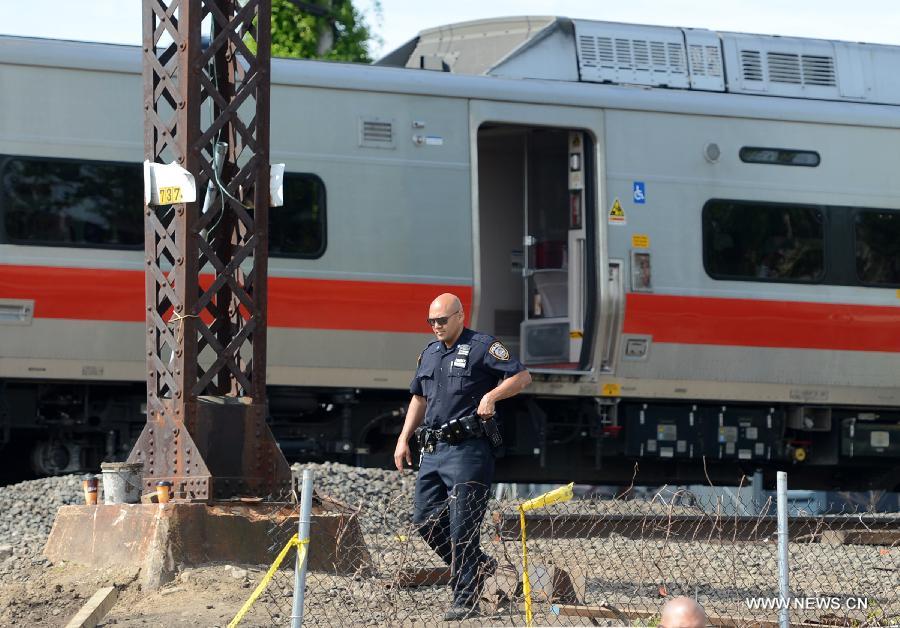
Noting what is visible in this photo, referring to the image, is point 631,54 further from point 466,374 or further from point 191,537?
point 191,537

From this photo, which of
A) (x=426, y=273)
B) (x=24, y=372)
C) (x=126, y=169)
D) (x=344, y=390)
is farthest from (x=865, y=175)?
(x=24, y=372)

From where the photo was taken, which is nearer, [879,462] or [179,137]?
[179,137]

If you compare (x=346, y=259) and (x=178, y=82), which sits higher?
(x=178, y=82)

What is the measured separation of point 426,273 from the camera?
490 inches

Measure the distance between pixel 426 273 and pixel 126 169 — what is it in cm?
272

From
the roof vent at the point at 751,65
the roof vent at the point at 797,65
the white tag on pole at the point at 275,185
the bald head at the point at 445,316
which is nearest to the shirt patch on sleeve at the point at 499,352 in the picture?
the bald head at the point at 445,316

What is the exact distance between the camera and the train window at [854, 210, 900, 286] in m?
13.9

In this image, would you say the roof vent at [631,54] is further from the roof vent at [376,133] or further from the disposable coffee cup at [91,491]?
the disposable coffee cup at [91,491]

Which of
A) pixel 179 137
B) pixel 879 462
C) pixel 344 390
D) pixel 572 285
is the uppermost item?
pixel 179 137

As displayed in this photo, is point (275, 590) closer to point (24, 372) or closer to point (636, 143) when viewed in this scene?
point (24, 372)

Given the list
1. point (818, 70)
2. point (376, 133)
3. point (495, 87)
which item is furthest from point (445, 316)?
point (818, 70)

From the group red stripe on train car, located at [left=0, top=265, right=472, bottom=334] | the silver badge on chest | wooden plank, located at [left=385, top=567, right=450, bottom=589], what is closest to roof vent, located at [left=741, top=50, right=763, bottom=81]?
red stripe on train car, located at [left=0, top=265, right=472, bottom=334]

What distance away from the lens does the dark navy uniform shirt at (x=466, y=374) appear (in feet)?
25.2

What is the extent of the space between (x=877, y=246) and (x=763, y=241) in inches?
49.3
